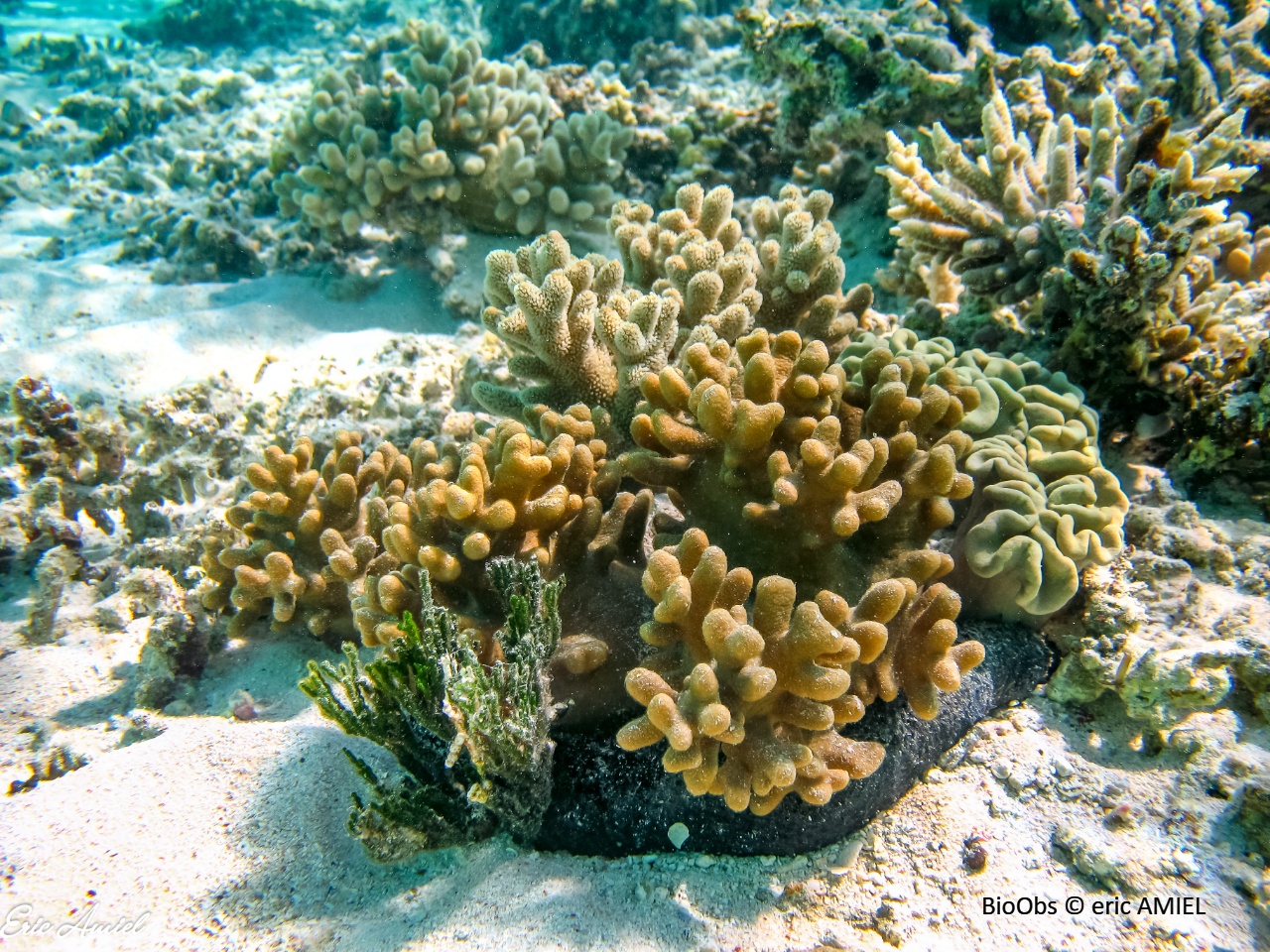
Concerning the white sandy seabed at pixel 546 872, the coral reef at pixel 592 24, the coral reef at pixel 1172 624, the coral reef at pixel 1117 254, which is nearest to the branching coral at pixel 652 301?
the coral reef at pixel 1117 254

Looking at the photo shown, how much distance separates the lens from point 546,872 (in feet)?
7.46

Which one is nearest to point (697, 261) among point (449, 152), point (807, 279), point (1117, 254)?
point (807, 279)

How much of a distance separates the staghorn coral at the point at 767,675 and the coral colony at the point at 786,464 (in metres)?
0.01

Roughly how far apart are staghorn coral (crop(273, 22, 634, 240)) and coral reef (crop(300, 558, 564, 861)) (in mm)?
4937

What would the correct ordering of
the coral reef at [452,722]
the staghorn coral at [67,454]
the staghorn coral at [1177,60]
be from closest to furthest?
the coral reef at [452,722] → the staghorn coral at [67,454] → the staghorn coral at [1177,60]

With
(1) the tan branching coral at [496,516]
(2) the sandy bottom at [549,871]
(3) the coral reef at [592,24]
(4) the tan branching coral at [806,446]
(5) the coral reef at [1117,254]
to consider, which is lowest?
(2) the sandy bottom at [549,871]

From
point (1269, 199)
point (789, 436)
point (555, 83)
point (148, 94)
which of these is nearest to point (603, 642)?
point (789, 436)

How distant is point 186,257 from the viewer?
7.48 m

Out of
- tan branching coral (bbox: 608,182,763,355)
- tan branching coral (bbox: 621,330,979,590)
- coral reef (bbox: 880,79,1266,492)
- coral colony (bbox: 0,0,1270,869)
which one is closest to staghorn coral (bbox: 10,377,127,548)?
coral colony (bbox: 0,0,1270,869)

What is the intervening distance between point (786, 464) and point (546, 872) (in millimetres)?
1718

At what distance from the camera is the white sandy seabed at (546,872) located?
6.53 feet

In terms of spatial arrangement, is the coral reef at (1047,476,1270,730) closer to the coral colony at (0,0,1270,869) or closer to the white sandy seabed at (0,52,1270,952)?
the coral colony at (0,0,1270,869)

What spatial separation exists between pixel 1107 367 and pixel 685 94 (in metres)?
6.92

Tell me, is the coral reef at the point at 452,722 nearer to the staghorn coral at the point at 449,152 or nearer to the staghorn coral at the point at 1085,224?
the staghorn coral at the point at 1085,224
